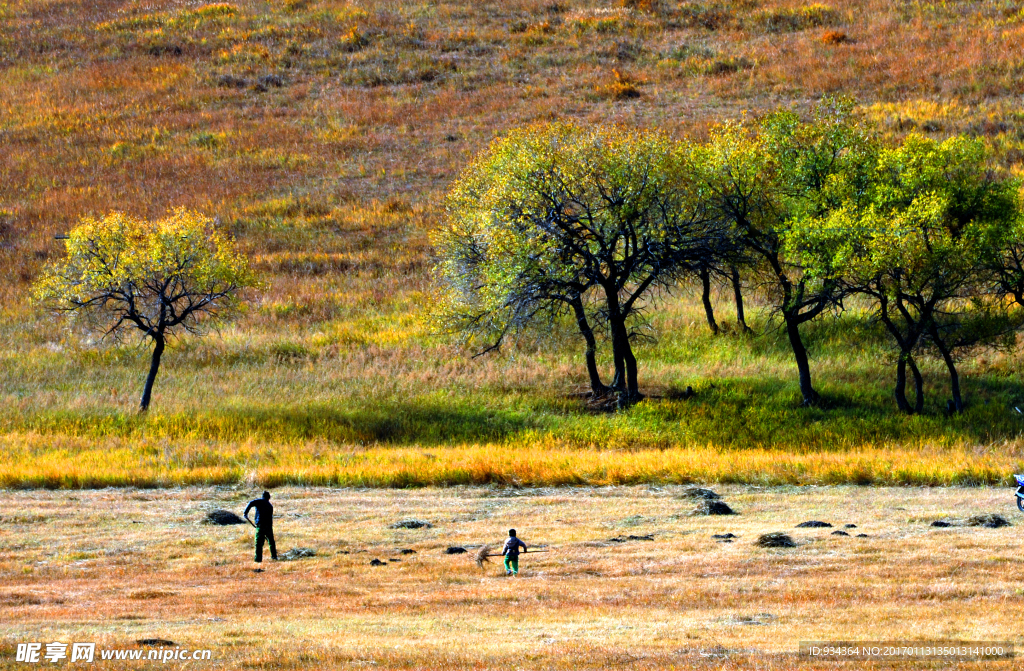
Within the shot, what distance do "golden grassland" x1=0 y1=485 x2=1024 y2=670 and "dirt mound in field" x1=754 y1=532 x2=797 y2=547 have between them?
267mm

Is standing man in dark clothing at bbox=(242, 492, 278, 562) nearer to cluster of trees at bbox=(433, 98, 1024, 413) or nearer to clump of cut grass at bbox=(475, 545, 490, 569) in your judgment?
clump of cut grass at bbox=(475, 545, 490, 569)

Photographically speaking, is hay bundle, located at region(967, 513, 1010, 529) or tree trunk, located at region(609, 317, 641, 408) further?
tree trunk, located at region(609, 317, 641, 408)

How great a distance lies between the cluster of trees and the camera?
35.8m

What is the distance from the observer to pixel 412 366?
146ft

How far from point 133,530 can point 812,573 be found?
528 inches

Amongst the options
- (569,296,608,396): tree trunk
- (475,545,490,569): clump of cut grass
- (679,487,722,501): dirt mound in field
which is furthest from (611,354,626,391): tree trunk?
(475,545,490,569): clump of cut grass

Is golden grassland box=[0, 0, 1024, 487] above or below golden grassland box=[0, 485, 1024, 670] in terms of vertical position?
above

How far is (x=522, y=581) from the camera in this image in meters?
16.3

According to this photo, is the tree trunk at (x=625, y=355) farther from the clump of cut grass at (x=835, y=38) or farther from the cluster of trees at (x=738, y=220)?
the clump of cut grass at (x=835, y=38)

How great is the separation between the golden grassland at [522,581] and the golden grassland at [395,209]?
4.89 m

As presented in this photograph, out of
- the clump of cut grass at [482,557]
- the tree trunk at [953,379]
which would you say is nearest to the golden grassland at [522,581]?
the clump of cut grass at [482,557]

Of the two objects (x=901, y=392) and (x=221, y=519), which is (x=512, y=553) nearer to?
(x=221, y=519)

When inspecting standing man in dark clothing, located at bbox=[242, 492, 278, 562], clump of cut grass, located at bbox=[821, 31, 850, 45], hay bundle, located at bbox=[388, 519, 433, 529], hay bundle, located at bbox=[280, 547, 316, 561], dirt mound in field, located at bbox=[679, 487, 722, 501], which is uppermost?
clump of cut grass, located at bbox=[821, 31, 850, 45]

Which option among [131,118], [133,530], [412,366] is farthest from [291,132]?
[133,530]
